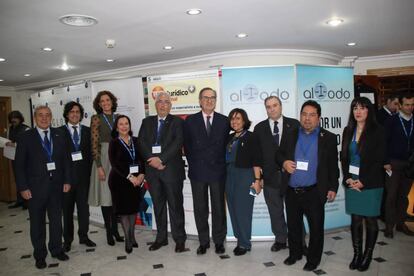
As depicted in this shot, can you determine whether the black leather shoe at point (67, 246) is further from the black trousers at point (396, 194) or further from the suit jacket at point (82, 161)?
the black trousers at point (396, 194)

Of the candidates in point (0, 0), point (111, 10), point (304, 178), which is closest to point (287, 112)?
point (304, 178)

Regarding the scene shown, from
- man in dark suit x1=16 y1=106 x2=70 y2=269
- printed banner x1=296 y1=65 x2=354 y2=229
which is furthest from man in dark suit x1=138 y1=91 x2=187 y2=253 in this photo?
printed banner x1=296 y1=65 x2=354 y2=229

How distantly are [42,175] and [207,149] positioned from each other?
→ 1.66m

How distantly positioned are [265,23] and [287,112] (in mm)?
1067

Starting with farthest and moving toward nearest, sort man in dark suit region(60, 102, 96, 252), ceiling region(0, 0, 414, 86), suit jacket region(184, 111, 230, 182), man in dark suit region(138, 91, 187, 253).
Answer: man in dark suit region(60, 102, 96, 252), man in dark suit region(138, 91, 187, 253), suit jacket region(184, 111, 230, 182), ceiling region(0, 0, 414, 86)

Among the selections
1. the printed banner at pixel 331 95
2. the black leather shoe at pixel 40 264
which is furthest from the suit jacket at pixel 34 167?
the printed banner at pixel 331 95

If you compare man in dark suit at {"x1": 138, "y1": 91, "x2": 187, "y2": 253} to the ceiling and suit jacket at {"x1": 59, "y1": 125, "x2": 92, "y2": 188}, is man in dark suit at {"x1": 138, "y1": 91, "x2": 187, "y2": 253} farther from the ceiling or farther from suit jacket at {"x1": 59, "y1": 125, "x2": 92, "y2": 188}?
the ceiling

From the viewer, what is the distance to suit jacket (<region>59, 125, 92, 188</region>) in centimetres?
367

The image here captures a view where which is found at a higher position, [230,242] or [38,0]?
[38,0]

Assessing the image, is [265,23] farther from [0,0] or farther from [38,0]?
[0,0]

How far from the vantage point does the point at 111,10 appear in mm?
3029

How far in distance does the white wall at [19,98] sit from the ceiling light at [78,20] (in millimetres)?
5897

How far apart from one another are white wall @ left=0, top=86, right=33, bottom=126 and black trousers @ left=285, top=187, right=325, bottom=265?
7.68 metres

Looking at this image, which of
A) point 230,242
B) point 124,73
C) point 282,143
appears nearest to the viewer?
Answer: point 282,143
